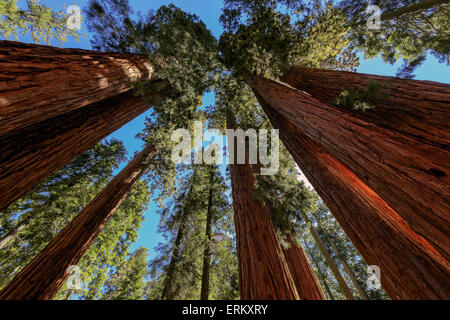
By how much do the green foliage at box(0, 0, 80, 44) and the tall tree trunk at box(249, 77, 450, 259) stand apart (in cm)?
1004

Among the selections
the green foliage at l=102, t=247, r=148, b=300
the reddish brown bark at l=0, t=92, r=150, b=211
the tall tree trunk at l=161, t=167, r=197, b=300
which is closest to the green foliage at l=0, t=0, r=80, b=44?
the reddish brown bark at l=0, t=92, r=150, b=211

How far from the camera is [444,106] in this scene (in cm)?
173

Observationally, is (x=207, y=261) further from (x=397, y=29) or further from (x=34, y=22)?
(x=34, y=22)

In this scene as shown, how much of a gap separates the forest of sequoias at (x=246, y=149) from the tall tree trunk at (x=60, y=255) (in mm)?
21

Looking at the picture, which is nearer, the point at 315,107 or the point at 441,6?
the point at 315,107

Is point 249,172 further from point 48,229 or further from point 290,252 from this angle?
point 48,229

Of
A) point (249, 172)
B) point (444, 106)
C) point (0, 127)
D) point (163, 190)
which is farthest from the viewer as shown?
point (163, 190)

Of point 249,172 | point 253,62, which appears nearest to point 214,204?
point 249,172

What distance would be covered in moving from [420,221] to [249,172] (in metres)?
2.29

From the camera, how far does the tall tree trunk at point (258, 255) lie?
66.7 inches

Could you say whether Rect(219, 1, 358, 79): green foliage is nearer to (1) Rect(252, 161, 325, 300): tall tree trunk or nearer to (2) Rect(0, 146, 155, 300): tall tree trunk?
(1) Rect(252, 161, 325, 300): tall tree trunk

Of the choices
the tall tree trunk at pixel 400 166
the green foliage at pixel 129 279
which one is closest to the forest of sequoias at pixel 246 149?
the tall tree trunk at pixel 400 166

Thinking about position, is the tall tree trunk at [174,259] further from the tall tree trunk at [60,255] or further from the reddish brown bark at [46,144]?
the reddish brown bark at [46,144]

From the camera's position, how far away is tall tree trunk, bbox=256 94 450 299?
162 cm
